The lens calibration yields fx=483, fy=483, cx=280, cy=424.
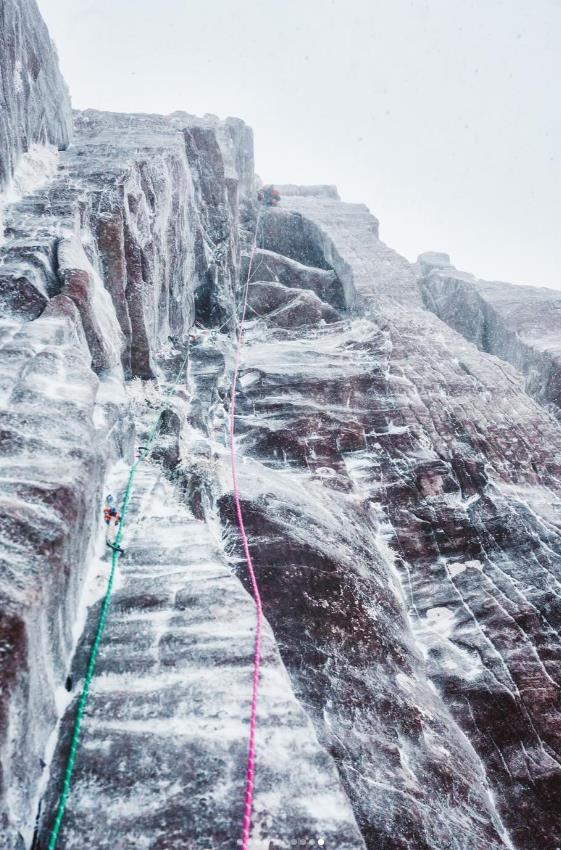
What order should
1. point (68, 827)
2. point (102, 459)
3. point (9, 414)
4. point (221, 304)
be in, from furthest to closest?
point (221, 304) < point (102, 459) < point (9, 414) < point (68, 827)

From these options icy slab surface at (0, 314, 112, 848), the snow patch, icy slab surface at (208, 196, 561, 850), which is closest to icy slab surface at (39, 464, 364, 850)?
icy slab surface at (0, 314, 112, 848)

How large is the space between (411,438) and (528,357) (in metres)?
10.8

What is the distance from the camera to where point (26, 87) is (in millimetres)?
9766

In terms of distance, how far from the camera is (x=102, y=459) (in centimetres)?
606

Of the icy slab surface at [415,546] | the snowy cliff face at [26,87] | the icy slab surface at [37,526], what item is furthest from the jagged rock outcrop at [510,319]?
the snowy cliff face at [26,87]

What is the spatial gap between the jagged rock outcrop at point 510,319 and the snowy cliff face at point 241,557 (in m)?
1.56

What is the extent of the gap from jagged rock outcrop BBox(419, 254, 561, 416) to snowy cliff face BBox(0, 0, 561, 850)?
156 centimetres

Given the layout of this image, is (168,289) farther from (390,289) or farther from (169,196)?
(390,289)

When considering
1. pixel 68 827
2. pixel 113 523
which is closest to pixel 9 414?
pixel 113 523

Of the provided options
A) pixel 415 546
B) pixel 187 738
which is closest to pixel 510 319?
pixel 415 546

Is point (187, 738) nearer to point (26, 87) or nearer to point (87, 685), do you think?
point (87, 685)

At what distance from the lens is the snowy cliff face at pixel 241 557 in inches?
154

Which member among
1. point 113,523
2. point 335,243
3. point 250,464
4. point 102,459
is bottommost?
point 250,464

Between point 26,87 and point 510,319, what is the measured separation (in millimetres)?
20457
